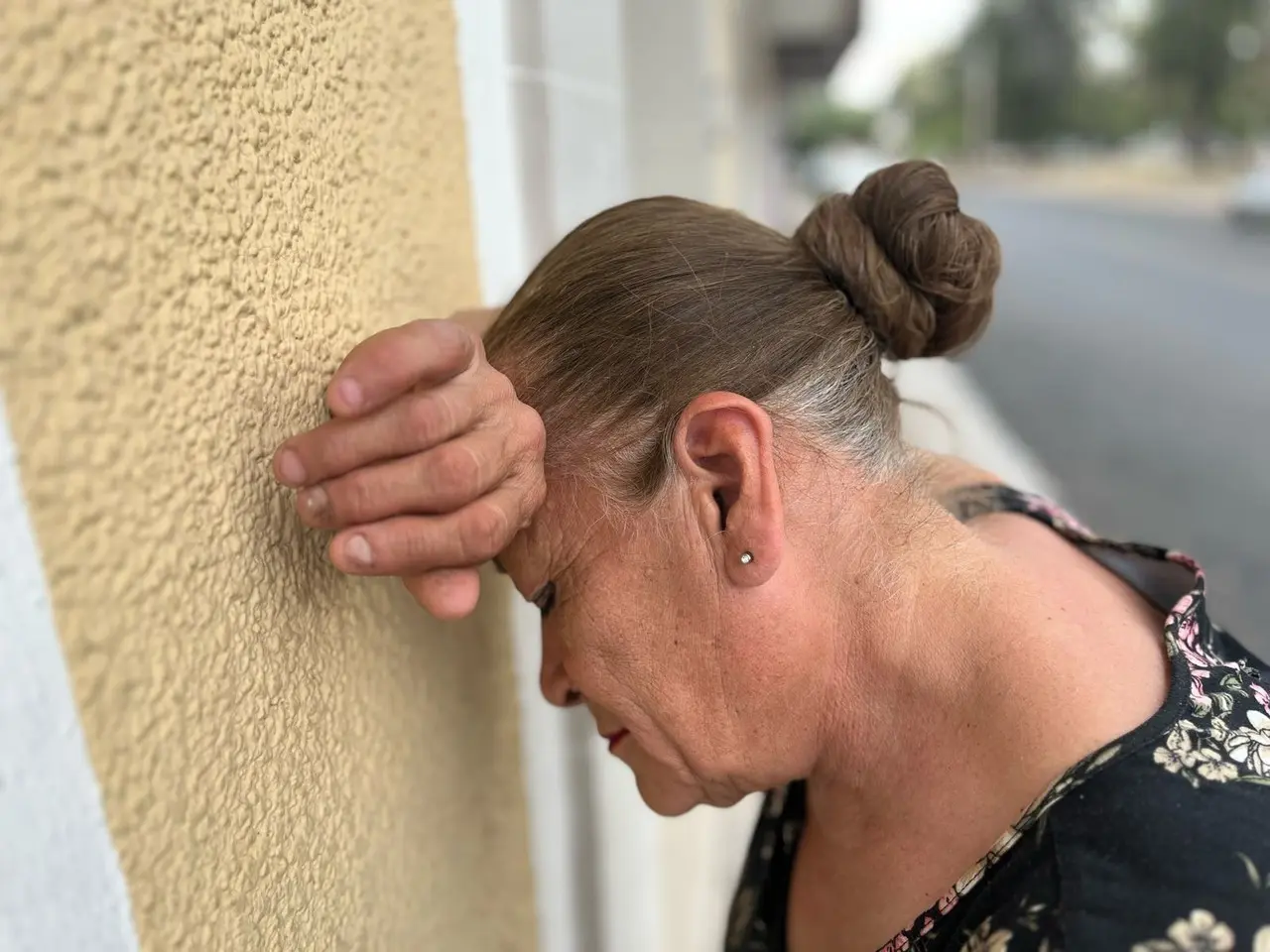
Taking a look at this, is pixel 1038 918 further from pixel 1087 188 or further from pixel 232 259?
pixel 1087 188

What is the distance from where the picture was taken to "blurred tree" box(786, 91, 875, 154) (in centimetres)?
3722

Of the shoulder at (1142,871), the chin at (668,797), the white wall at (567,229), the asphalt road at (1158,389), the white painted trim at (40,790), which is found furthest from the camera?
the asphalt road at (1158,389)

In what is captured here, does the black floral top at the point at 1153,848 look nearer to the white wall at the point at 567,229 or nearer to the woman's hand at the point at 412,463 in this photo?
the woman's hand at the point at 412,463

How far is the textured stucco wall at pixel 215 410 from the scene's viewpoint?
420 mm

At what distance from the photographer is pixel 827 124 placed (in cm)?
3866

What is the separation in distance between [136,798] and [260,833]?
0.47 ft

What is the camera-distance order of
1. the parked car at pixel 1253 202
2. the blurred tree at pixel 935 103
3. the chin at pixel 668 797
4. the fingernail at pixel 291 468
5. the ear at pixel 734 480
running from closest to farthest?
the fingernail at pixel 291 468 → the ear at pixel 734 480 → the chin at pixel 668 797 → the parked car at pixel 1253 202 → the blurred tree at pixel 935 103

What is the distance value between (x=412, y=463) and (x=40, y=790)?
272 mm

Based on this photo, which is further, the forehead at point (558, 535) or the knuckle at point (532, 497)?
the forehead at point (558, 535)

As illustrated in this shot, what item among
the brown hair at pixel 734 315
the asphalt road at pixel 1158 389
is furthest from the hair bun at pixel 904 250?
the asphalt road at pixel 1158 389

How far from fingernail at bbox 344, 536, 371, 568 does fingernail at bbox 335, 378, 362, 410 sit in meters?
0.09

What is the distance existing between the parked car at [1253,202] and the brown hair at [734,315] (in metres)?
12.8

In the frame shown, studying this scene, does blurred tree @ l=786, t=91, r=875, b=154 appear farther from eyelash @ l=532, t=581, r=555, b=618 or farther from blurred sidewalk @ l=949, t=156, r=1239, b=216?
eyelash @ l=532, t=581, r=555, b=618

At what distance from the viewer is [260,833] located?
595mm
